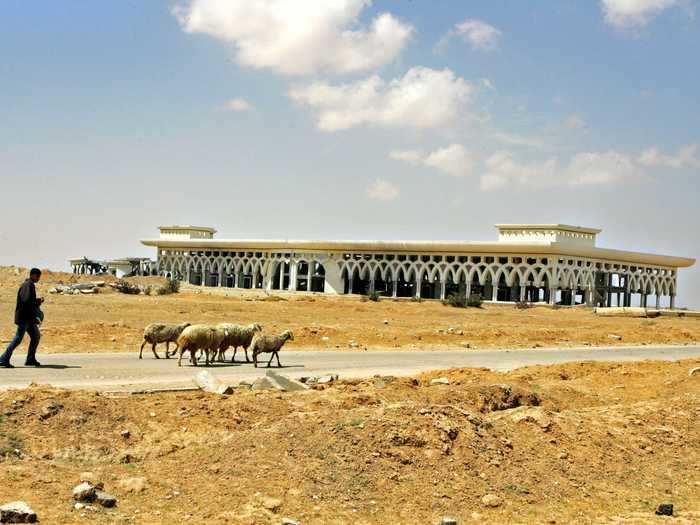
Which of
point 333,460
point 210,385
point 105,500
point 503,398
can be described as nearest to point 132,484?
point 105,500

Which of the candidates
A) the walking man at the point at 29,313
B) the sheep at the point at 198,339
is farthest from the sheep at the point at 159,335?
the walking man at the point at 29,313

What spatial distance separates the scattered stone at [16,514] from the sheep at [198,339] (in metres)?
10.6

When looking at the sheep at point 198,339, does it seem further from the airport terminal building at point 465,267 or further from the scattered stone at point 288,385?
the airport terminal building at point 465,267

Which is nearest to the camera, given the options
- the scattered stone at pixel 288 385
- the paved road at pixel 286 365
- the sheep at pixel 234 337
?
the scattered stone at pixel 288 385

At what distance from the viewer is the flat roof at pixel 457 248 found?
244ft

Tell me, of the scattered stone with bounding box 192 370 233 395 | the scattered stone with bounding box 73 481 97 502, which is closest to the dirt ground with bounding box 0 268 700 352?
the scattered stone with bounding box 192 370 233 395

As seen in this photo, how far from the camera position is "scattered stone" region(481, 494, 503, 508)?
9664 millimetres

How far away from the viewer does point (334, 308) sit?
51094 mm

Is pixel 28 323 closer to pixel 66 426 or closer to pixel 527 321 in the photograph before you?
pixel 66 426

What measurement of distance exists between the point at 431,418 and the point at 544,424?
6.61 ft

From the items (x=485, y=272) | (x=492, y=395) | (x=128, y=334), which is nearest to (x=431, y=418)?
(x=492, y=395)

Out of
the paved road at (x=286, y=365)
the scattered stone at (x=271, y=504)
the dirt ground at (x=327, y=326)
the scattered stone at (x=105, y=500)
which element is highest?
the dirt ground at (x=327, y=326)

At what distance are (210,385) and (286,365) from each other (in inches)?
245

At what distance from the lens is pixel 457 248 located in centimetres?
7881
